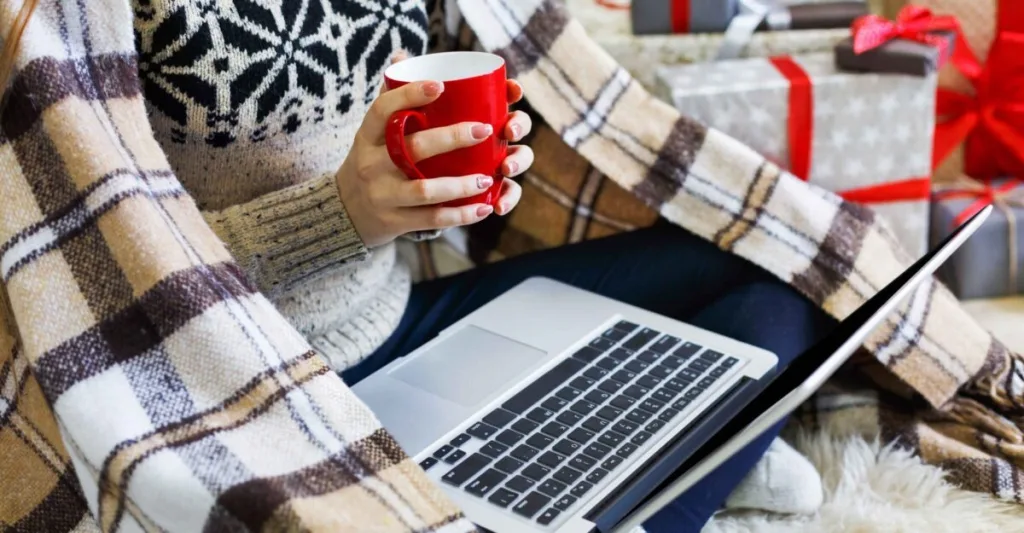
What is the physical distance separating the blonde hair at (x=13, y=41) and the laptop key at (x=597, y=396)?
45 cm

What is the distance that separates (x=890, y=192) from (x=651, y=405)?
501 millimetres

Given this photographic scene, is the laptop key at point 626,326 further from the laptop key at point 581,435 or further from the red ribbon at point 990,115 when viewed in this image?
the red ribbon at point 990,115

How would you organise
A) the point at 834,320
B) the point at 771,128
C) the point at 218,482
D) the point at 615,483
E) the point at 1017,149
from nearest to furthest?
1. the point at 218,482
2. the point at 615,483
3. the point at 834,320
4. the point at 771,128
5. the point at 1017,149

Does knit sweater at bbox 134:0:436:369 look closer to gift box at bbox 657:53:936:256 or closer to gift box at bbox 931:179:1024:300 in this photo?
gift box at bbox 657:53:936:256

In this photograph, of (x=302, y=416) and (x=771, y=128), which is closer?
(x=302, y=416)

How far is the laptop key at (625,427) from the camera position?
29.5 inches

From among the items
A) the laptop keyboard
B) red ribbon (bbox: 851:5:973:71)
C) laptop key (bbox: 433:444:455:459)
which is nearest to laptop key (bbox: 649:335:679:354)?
the laptop keyboard

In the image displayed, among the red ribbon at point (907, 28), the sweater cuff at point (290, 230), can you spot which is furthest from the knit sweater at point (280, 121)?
the red ribbon at point (907, 28)

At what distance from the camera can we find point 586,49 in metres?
1.04

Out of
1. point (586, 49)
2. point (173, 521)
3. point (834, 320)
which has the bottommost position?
point (834, 320)

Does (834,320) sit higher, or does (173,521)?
(173,521)

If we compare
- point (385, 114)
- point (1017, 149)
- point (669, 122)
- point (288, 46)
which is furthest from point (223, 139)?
point (1017, 149)

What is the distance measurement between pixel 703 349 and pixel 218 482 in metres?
0.43

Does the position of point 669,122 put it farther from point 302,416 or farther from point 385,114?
point 302,416
